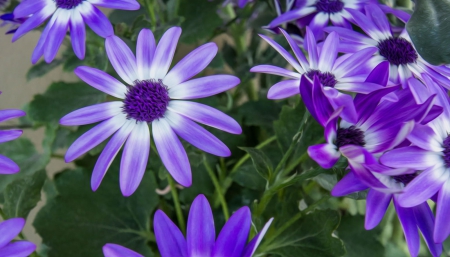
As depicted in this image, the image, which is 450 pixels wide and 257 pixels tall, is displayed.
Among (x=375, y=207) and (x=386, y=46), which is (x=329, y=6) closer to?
(x=386, y=46)

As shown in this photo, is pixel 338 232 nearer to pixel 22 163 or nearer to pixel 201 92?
pixel 201 92

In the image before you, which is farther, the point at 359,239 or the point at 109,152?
the point at 359,239

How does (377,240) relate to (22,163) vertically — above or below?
below

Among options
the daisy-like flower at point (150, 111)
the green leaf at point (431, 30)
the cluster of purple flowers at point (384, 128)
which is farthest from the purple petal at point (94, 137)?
the green leaf at point (431, 30)

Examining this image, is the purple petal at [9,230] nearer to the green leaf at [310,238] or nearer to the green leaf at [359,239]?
the green leaf at [310,238]

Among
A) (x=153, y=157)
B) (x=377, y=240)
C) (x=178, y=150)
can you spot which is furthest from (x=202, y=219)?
(x=377, y=240)

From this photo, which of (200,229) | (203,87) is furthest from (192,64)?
(200,229)

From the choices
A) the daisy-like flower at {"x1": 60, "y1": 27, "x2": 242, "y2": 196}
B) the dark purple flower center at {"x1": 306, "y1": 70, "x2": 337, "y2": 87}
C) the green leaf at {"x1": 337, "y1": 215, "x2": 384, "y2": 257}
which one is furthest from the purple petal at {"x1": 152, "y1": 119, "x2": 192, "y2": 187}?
the green leaf at {"x1": 337, "y1": 215, "x2": 384, "y2": 257}
